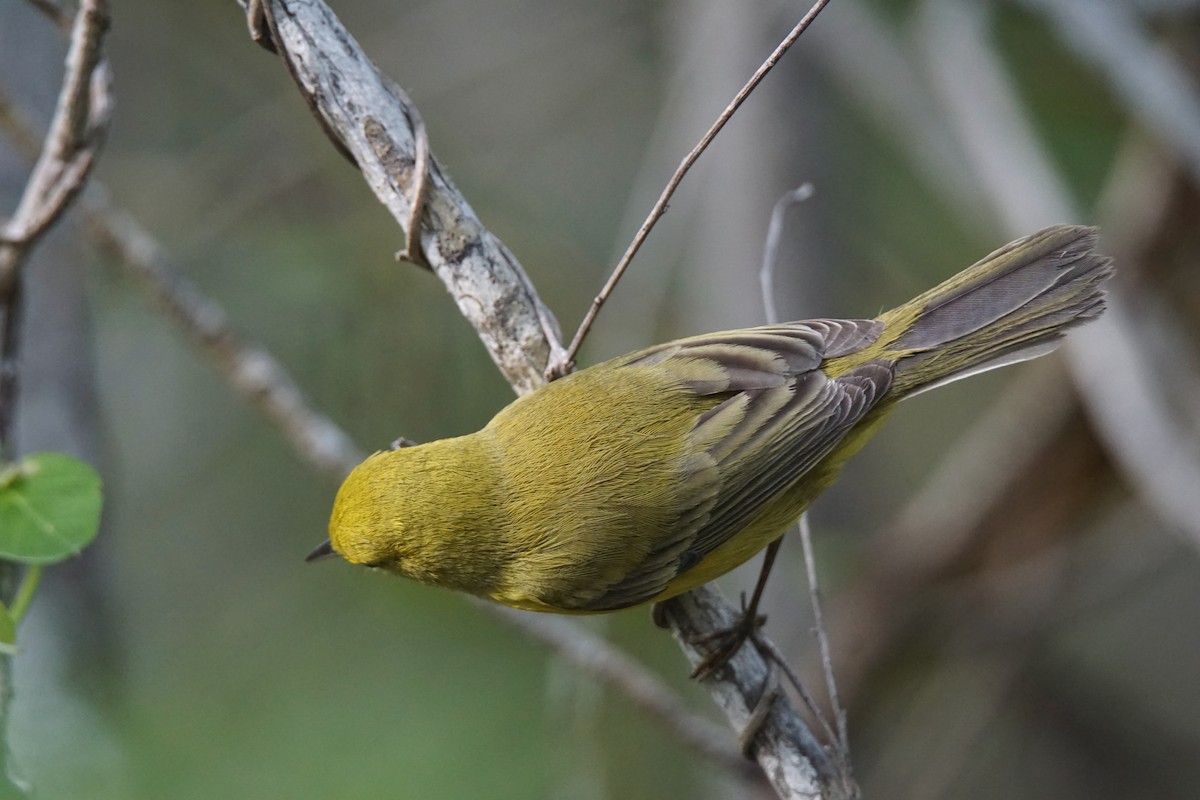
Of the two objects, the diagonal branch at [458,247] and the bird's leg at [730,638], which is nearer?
the diagonal branch at [458,247]

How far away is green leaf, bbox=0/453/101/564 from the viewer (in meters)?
2.10

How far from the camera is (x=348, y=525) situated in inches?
103

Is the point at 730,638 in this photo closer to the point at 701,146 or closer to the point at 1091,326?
the point at 701,146

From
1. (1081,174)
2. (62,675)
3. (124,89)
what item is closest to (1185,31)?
(1081,174)

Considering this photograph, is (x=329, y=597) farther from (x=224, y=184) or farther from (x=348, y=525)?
(x=348, y=525)

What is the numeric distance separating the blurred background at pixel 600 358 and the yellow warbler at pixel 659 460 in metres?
1.11

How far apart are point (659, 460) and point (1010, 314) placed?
115 cm

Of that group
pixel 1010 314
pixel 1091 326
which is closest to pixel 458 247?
pixel 1010 314

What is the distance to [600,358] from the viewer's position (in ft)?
17.9

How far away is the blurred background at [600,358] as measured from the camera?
406cm

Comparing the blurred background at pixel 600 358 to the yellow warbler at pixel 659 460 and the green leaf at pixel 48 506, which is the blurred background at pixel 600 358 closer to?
the yellow warbler at pixel 659 460

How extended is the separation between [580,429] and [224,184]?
146 inches

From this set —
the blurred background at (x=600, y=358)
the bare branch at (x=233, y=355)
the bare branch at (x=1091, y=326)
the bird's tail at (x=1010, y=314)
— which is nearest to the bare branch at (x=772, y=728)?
the bird's tail at (x=1010, y=314)

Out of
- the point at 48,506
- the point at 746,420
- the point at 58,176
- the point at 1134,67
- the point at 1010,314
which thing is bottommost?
the point at 1134,67
